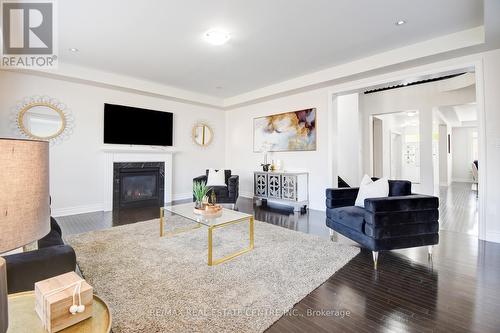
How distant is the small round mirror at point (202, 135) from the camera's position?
21.8 feet

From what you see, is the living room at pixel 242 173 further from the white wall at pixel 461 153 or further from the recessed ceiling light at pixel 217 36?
the white wall at pixel 461 153

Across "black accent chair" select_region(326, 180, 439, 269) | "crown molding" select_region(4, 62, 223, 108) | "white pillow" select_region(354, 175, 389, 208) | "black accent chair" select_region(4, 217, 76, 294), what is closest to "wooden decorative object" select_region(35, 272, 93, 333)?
"black accent chair" select_region(4, 217, 76, 294)

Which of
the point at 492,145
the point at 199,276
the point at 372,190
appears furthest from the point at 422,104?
the point at 199,276

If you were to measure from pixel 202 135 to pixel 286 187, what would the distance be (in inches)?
115

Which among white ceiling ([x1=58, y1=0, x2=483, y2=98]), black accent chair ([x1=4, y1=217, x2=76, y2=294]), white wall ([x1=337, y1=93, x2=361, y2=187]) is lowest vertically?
black accent chair ([x1=4, y1=217, x2=76, y2=294])

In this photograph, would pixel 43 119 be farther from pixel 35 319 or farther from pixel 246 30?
pixel 35 319

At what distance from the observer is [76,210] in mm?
4742

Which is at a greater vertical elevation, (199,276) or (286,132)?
(286,132)

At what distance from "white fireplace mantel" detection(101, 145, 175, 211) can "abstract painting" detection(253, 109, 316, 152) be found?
2.28 meters

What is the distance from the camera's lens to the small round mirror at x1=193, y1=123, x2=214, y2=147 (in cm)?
663

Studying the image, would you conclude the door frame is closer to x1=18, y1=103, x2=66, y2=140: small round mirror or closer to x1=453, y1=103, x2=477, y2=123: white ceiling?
x1=453, y1=103, x2=477, y2=123: white ceiling

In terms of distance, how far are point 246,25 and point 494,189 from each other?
395 cm

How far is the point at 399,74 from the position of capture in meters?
4.05

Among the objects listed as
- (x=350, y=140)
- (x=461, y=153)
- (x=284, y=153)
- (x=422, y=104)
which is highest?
(x=422, y=104)
